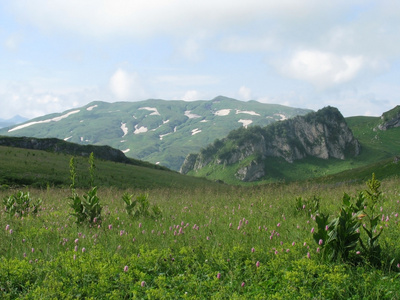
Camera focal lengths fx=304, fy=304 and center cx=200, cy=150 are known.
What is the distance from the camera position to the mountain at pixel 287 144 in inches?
6467

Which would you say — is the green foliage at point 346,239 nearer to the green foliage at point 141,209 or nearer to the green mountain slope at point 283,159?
the green foliage at point 141,209

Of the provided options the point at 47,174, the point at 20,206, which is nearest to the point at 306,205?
the point at 20,206

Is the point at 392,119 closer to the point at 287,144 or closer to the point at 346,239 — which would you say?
the point at 287,144

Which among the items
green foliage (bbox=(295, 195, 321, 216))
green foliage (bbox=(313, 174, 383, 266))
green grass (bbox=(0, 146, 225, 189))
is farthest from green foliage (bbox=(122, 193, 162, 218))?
green grass (bbox=(0, 146, 225, 189))

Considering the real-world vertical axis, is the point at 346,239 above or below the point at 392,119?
below

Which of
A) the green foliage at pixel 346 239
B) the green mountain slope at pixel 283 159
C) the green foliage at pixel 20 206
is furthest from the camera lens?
the green mountain slope at pixel 283 159

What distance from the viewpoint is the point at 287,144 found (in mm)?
172250

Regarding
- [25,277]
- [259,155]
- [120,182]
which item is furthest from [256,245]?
[259,155]

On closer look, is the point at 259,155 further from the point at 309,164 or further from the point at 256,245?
the point at 256,245

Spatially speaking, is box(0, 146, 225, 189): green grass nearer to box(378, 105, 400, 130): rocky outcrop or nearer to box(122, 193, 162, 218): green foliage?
box(122, 193, 162, 218): green foliage

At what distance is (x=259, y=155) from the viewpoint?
164500 mm

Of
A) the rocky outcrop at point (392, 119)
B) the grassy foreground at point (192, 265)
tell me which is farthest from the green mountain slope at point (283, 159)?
the grassy foreground at point (192, 265)

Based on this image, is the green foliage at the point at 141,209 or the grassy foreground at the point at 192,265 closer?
the grassy foreground at the point at 192,265

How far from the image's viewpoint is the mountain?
164 m
